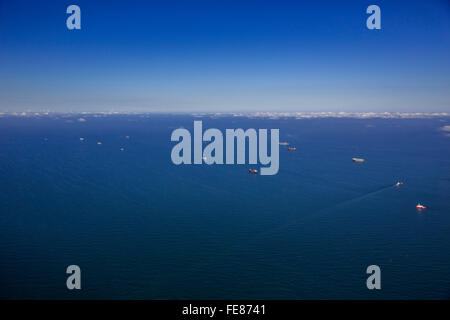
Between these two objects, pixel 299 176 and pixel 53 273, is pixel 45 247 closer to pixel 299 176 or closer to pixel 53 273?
pixel 53 273

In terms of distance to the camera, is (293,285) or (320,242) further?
(320,242)

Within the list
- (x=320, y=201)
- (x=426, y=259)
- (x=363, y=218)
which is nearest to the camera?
(x=426, y=259)

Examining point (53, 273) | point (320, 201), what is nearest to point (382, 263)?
point (320, 201)

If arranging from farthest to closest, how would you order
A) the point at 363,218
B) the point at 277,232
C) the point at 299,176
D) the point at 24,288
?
the point at 299,176 → the point at 363,218 → the point at 277,232 → the point at 24,288
